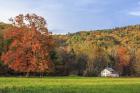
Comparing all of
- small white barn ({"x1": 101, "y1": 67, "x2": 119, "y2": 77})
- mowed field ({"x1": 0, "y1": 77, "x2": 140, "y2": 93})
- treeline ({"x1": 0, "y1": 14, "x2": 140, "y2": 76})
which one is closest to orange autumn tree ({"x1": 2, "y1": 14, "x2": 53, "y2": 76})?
treeline ({"x1": 0, "y1": 14, "x2": 140, "y2": 76})

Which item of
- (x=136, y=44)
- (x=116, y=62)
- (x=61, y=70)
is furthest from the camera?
(x=136, y=44)

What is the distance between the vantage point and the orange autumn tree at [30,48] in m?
86.9

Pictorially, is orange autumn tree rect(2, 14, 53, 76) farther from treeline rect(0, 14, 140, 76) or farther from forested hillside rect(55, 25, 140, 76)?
forested hillside rect(55, 25, 140, 76)

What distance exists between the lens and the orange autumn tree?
8694cm

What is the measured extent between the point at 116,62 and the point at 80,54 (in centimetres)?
2444

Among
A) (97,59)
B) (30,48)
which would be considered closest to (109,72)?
(97,59)

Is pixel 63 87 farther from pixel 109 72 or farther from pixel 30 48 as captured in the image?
pixel 109 72

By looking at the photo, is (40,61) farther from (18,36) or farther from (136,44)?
(136,44)

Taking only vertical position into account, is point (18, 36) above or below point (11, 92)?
above

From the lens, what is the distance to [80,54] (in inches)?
5748

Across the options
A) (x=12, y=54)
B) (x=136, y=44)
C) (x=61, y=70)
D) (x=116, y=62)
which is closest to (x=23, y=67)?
(x=12, y=54)

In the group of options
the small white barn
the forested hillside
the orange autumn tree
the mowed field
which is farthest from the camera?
the small white barn

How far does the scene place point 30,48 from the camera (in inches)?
3487

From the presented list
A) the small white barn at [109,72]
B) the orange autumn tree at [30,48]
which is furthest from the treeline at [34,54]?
the small white barn at [109,72]
